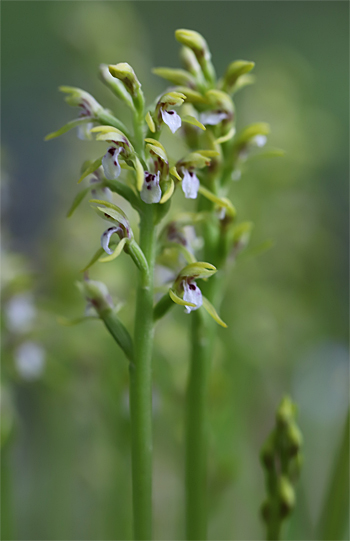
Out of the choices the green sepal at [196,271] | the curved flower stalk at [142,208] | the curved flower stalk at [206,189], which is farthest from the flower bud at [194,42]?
the green sepal at [196,271]

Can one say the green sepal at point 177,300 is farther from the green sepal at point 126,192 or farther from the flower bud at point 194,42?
the flower bud at point 194,42

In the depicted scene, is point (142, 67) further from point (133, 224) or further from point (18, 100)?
point (18, 100)

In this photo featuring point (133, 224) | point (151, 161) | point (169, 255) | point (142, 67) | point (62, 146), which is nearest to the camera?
point (151, 161)

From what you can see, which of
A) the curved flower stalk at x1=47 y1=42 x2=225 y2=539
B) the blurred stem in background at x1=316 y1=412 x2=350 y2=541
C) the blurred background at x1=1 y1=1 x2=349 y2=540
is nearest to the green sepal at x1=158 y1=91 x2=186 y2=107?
the curved flower stalk at x1=47 y1=42 x2=225 y2=539

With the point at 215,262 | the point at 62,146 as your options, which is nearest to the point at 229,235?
the point at 215,262

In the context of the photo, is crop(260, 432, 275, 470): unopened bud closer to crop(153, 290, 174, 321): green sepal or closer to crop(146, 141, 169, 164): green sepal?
crop(153, 290, 174, 321): green sepal

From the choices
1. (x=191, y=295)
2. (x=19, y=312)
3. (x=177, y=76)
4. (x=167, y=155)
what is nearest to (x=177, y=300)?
(x=191, y=295)
